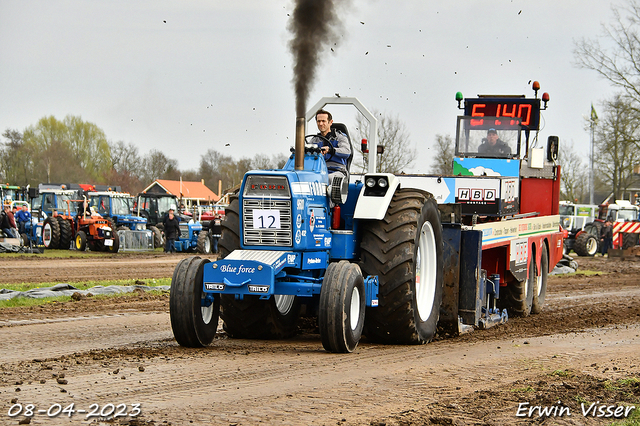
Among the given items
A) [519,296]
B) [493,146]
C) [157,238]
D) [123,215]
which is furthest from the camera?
[123,215]

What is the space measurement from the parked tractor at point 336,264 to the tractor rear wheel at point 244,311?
0.01 m

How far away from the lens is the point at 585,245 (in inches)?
1288

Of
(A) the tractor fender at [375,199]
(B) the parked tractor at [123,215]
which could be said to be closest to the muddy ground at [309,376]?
Answer: (A) the tractor fender at [375,199]

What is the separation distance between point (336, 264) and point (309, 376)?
1.45 metres

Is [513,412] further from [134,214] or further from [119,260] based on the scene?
[134,214]

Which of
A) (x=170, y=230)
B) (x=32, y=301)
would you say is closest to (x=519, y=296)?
(x=32, y=301)

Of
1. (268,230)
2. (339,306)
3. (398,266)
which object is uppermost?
(268,230)

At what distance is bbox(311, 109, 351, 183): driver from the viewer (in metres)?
8.30

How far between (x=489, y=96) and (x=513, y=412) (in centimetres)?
1188

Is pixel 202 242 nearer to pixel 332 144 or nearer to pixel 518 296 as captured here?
pixel 518 296

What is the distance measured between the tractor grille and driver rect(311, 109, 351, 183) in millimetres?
965

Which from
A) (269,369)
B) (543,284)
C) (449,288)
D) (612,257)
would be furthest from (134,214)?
(269,369)

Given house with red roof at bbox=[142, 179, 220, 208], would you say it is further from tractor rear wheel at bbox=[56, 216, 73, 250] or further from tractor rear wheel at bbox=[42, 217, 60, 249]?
tractor rear wheel at bbox=[56, 216, 73, 250]

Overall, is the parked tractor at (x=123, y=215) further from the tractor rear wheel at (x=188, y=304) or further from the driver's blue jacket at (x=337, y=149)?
the tractor rear wheel at (x=188, y=304)
